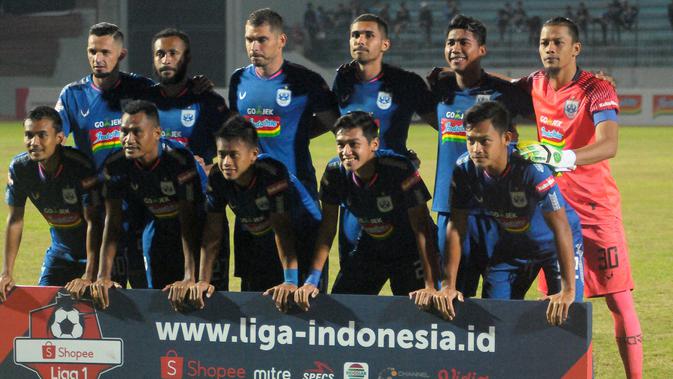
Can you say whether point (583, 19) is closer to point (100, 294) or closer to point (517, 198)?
point (517, 198)

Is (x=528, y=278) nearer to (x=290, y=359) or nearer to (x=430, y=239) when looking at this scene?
(x=430, y=239)

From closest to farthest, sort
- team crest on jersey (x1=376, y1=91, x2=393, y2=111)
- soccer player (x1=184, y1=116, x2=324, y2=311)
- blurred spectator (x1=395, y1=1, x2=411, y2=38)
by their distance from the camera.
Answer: soccer player (x1=184, y1=116, x2=324, y2=311) → team crest on jersey (x1=376, y1=91, x2=393, y2=111) → blurred spectator (x1=395, y1=1, x2=411, y2=38)

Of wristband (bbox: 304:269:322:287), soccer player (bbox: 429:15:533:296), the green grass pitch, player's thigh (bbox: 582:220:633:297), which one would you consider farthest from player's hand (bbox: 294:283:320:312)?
the green grass pitch

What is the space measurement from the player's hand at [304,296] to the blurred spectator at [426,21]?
102 feet

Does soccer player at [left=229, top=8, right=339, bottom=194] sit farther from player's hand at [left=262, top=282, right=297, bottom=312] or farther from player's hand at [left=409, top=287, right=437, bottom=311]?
player's hand at [left=409, top=287, right=437, bottom=311]

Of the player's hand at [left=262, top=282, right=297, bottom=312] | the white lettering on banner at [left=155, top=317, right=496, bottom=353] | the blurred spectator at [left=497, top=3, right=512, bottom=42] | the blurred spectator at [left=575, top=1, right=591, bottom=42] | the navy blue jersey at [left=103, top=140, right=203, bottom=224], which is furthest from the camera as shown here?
the blurred spectator at [left=497, top=3, right=512, bottom=42]

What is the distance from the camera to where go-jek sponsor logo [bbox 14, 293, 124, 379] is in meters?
4.95

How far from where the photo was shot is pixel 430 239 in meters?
5.10

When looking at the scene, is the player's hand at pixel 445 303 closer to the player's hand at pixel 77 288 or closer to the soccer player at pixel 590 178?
the soccer player at pixel 590 178

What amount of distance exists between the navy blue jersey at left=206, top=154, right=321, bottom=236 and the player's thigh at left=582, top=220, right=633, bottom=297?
167 cm

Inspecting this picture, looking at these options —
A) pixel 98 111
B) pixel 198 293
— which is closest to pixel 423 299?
pixel 198 293

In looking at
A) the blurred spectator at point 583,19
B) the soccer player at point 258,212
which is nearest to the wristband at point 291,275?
the soccer player at point 258,212

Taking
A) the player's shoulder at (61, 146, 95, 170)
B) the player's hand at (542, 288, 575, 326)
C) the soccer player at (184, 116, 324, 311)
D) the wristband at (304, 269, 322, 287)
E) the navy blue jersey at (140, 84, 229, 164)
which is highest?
the navy blue jersey at (140, 84, 229, 164)

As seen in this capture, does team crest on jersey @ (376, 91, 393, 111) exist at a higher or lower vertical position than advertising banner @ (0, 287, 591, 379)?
higher
